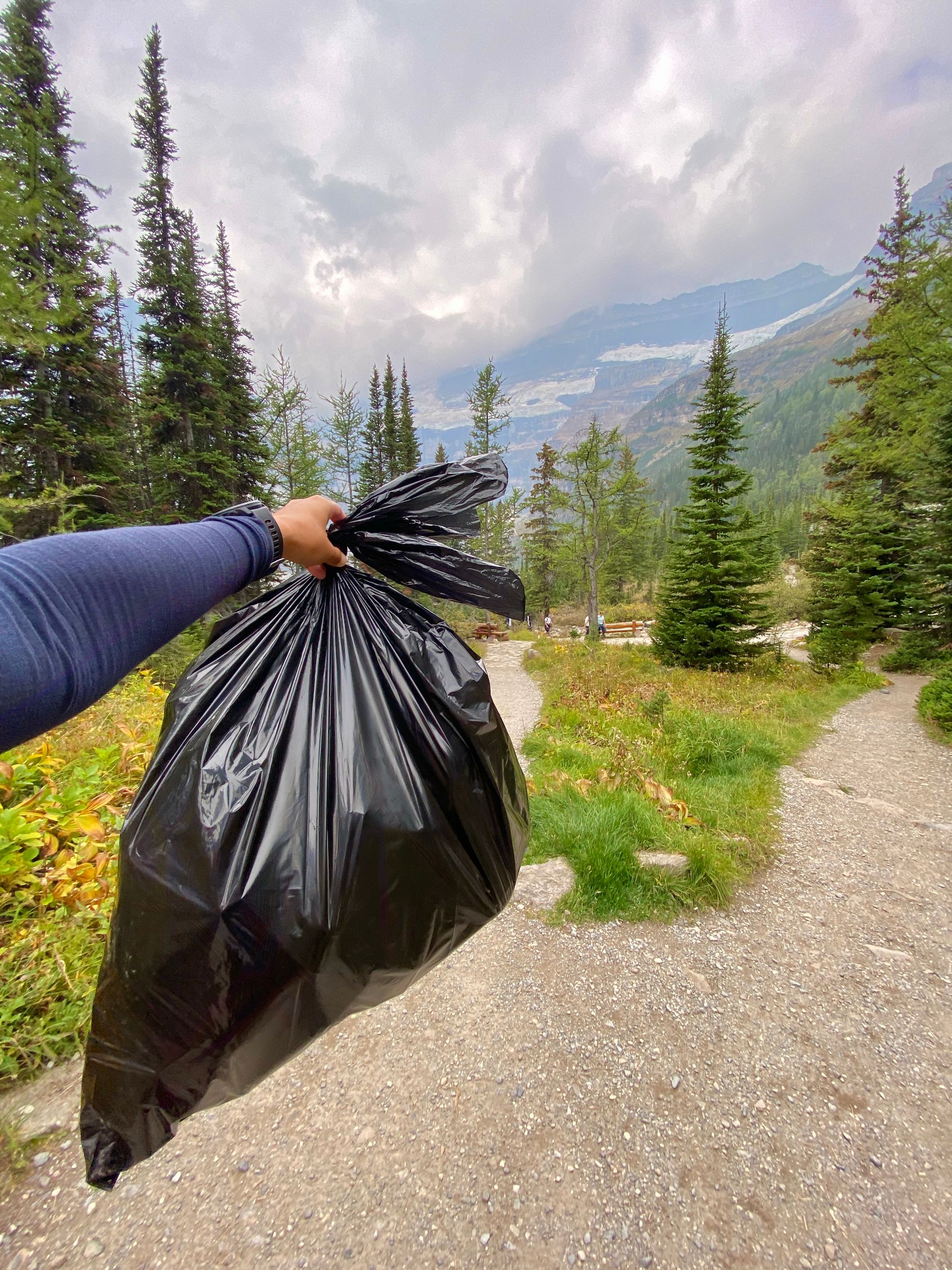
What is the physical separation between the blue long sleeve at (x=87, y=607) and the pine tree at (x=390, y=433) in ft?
81.2

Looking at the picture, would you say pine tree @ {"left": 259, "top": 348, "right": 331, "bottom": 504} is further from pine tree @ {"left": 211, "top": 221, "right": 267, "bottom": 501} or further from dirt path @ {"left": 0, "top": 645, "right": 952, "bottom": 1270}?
dirt path @ {"left": 0, "top": 645, "right": 952, "bottom": 1270}

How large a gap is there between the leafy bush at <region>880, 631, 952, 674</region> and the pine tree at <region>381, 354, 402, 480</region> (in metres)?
20.8

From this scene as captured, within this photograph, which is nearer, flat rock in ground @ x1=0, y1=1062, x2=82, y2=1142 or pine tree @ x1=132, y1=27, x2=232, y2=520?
flat rock in ground @ x1=0, y1=1062, x2=82, y2=1142

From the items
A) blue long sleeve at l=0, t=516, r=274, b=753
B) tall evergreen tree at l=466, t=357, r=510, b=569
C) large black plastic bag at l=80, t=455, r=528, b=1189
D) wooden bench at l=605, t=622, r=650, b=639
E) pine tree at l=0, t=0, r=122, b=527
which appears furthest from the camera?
wooden bench at l=605, t=622, r=650, b=639

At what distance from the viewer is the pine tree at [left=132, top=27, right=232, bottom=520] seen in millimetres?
12836

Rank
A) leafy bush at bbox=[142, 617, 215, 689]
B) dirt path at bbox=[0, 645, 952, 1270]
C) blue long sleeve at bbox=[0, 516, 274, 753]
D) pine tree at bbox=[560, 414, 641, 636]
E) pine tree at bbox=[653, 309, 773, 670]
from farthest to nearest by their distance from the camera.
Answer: pine tree at bbox=[560, 414, 641, 636]
pine tree at bbox=[653, 309, 773, 670]
leafy bush at bbox=[142, 617, 215, 689]
dirt path at bbox=[0, 645, 952, 1270]
blue long sleeve at bbox=[0, 516, 274, 753]

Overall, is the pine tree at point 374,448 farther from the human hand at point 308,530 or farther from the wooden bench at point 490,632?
the human hand at point 308,530

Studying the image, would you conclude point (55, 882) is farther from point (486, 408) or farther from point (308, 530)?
point (486, 408)

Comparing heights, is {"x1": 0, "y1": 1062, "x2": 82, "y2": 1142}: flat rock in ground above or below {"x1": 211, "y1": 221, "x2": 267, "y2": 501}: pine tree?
below

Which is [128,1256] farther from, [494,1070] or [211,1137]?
[494,1070]

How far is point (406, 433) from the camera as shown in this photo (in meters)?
24.9

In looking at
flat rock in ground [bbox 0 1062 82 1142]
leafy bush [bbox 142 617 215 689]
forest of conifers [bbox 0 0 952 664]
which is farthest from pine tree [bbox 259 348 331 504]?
flat rock in ground [bbox 0 1062 82 1142]

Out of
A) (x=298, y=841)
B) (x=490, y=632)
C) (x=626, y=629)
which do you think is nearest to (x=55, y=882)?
(x=298, y=841)

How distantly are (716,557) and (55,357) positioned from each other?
52.9 feet
